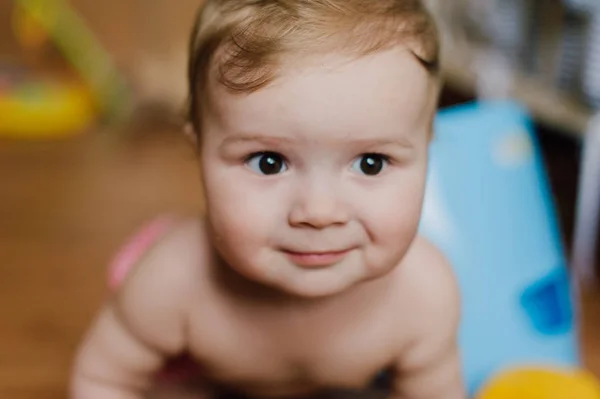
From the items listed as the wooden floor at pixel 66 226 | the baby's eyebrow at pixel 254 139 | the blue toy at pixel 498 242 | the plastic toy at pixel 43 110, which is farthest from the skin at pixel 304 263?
the plastic toy at pixel 43 110

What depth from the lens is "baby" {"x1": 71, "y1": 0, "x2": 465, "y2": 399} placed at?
1.93ft

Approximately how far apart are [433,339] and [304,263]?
7.5 inches

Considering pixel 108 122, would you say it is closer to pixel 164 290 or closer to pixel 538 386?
pixel 164 290

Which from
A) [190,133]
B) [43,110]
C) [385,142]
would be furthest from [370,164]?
[43,110]

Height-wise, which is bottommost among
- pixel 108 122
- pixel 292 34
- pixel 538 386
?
pixel 538 386

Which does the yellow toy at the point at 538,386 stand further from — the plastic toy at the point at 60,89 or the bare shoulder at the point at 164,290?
the plastic toy at the point at 60,89

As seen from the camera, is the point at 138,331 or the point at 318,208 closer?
the point at 318,208

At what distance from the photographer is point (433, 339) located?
75 cm

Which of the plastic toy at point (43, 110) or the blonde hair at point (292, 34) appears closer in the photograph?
the blonde hair at point (292, 34)

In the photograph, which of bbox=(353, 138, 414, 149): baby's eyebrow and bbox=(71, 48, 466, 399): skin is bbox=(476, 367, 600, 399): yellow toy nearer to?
bbox=(71, 48, 466, 399): skin

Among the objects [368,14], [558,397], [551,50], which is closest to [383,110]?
Result: [368,14]

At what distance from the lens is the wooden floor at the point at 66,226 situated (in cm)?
110

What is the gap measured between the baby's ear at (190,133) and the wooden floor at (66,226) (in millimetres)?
469

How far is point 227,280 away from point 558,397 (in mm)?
331
